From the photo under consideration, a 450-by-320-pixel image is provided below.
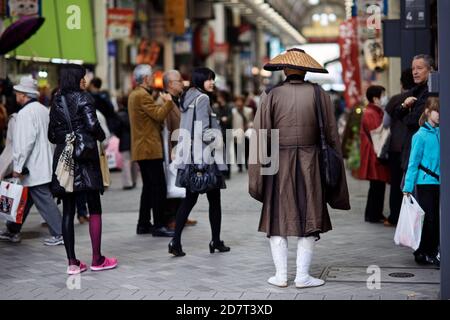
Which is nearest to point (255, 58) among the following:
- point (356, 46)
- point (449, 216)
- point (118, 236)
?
point (356, 46)

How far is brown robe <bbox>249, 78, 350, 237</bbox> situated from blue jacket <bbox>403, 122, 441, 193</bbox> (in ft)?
2.88

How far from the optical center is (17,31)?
13.2 metres

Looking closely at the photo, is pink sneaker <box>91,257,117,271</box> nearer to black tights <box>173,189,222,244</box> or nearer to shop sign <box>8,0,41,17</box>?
black tights <box>173,189,222,244</box>

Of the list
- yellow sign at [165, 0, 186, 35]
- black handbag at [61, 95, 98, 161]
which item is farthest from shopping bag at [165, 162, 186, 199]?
yellow sign at [165, 0, 186, 35]

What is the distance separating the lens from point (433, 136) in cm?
779

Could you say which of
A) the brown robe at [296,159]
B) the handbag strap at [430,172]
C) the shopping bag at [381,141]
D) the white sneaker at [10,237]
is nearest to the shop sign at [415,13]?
the shopping bag at [381,141]

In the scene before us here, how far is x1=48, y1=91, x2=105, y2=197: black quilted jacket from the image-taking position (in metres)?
7.87

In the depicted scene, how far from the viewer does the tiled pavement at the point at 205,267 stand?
7.04 metres

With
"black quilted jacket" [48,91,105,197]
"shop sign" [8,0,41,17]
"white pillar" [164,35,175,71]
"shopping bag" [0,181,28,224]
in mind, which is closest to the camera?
"black quilted jacket" [48,91,105,197]

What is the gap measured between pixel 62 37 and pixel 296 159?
1188 cm

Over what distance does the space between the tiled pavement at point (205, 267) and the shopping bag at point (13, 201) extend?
38 cm

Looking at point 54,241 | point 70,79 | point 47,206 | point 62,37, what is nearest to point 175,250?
point 54,241

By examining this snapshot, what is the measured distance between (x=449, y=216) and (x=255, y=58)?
4800cm
